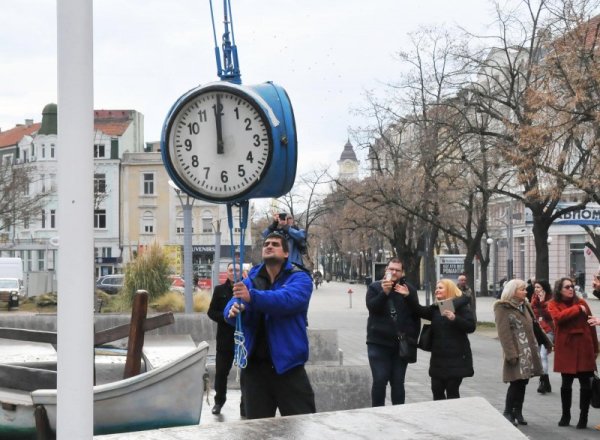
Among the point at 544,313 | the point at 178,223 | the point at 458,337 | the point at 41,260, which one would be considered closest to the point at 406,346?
the point at 458,337

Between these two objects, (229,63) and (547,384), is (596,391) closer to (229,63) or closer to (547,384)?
(547,384)

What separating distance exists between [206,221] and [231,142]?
3693 inches

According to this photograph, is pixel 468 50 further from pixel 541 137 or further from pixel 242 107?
pixel 242 107

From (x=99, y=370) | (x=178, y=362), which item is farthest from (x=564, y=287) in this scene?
(x=178, y=362)

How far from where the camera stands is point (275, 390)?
7.31 metres

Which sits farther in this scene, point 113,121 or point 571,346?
point 113,121

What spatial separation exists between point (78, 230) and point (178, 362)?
17.2ft

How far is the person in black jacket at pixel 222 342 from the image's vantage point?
13.1 metres

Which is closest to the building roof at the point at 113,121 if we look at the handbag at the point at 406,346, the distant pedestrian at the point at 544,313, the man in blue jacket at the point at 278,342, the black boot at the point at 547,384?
the distant pedestrian at the point at 544,313

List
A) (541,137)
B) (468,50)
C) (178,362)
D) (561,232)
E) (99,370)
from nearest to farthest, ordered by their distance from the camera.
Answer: (178,362), (99,370), (541,137), (468,50), (561,232)

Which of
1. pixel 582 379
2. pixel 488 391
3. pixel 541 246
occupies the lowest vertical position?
pixel 488 391

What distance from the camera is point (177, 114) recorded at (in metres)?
6.41

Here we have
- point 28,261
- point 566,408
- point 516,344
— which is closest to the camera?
point 516,344

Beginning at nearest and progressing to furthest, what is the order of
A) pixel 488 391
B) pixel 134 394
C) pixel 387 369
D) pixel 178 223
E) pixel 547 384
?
pixel 134 394 < pixel 387 369 < pixel 547 384 < pixel 488 391 < pixel 178 223
